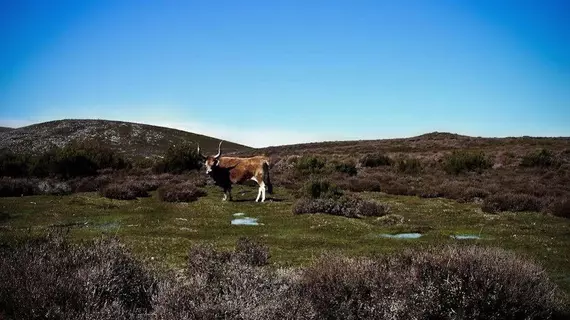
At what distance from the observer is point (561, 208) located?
21938 millimetres

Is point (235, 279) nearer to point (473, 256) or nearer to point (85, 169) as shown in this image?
point (473, 256)

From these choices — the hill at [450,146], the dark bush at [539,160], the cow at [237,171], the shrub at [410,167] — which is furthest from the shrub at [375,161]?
the cow at [237,171]

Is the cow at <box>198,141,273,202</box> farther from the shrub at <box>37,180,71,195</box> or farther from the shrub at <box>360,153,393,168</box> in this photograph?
the shrub at <box>360,153,393,168</box>

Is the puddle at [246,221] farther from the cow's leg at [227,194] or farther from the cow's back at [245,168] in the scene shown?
the cow's back at [245,168]

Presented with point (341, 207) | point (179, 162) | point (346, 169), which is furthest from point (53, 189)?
point (346, 169)

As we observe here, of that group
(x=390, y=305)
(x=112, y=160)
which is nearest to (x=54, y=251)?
(x=390, y=305)

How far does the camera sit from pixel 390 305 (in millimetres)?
7164

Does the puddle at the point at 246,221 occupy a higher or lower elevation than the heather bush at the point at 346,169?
lower

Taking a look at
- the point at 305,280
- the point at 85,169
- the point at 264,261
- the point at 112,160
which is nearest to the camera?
the point at 305,280

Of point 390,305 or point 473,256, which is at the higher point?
point 473,256

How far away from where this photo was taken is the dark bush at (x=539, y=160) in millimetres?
53469

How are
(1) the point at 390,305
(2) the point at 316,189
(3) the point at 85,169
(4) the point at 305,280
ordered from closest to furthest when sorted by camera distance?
(1) the point at 390,305 → (4) the point at 305,280 → (2) the point at 316,189 → (3) the point at 85,169

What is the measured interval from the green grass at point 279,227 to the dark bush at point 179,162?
83.1 feet

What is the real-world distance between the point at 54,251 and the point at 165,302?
9.76 feet
